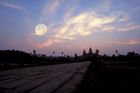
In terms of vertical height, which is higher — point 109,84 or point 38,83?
point 38,83

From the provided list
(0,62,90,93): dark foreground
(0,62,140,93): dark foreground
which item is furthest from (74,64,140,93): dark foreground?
(0,62,90,93): dark foreground

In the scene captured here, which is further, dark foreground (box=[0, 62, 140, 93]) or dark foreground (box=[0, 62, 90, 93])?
dark foreground (box=[0, 62, 140, 93])

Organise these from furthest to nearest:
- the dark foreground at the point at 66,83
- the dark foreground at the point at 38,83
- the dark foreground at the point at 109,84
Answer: the dark foreground at the point at 109,84
the dark foreground at the point at 66,83
the dark foreground at the point at 38,83

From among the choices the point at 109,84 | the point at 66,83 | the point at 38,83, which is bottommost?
the point at 109,84

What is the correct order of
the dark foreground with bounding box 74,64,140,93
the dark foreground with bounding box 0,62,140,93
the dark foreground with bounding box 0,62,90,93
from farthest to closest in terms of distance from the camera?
the dark foreground with bounding box 74,64,140,93
the dark foreground with bounding box 0,62,140,93
the dark foreground with bounding box 0,62,90,93

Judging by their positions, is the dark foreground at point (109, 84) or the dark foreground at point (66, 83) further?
the dark foreground at point (109, 84)

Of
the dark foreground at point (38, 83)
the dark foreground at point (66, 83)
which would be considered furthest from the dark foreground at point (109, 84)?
the dark foreground at point (38, 83)

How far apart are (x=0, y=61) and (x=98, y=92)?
110 ft

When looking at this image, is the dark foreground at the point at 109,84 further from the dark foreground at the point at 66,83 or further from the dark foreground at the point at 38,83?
the dark foreground at the point at 38,83

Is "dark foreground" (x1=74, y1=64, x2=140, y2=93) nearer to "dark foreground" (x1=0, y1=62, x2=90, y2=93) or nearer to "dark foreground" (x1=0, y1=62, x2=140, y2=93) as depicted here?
"dark foreground" (x1=0, y1=62, x2=140, y2=93)

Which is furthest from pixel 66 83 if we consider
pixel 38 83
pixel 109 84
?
pixel 109 84

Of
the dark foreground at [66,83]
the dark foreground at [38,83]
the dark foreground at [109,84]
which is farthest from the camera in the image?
the dark foreground at [109,84]

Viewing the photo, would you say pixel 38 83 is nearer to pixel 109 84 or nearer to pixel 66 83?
pixel 66 83

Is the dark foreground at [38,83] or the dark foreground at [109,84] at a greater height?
the dark foreground at [38,83]
